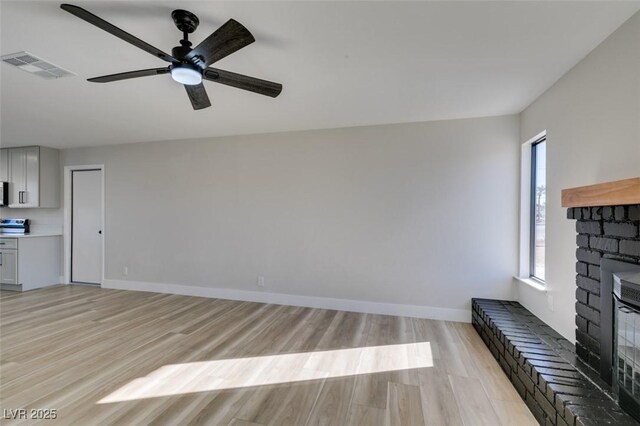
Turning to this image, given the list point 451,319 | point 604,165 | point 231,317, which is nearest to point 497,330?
point 451,319

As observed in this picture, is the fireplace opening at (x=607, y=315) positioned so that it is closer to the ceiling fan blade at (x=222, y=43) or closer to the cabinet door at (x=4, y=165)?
the ceiling fan blade at (x=222, y=43)

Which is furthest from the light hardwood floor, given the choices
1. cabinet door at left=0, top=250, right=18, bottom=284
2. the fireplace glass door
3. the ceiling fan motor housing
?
the ceiling fan motor housing

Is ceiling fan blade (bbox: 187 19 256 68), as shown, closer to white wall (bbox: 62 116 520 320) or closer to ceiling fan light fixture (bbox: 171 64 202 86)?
ceiling fan light fixture (bbox: 171 64 202 86)

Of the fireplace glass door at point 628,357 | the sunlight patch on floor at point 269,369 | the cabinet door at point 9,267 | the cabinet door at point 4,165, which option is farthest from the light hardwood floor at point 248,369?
the cabinet door at point 4,165

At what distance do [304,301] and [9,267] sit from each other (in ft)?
15.9

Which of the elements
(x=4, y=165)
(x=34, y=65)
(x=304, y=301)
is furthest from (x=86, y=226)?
(x=304, y=301)

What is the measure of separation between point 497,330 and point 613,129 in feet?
5.78

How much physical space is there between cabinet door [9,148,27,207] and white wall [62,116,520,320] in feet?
4.48

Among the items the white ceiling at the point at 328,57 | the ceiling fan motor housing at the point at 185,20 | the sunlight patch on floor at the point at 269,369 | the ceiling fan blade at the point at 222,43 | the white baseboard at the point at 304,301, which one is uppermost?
the white ceiling at the point at 328,57

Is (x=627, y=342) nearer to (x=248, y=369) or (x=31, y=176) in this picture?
→ (x=248, y=369)

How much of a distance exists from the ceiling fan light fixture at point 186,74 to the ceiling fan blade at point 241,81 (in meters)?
0.07

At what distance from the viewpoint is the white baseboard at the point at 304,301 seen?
138 inches

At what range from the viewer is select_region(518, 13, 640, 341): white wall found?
5.49 ft

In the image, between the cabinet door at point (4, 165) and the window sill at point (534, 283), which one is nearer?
the window sill at point (534, 283)
